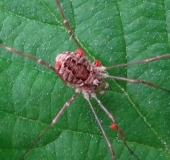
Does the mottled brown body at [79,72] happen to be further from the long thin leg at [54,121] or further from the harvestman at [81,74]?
the long thin leg at [54,121]

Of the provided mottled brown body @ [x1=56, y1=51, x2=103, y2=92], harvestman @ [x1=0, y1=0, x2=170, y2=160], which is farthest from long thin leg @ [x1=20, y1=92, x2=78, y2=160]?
mottled brown body @ [x1=56, y1=51, x2=103, y2=92]

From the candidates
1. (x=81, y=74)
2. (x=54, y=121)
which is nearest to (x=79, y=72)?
(x=81, y=74)

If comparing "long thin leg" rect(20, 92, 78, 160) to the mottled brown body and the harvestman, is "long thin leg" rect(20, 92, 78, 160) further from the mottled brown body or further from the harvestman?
the mottled brown body

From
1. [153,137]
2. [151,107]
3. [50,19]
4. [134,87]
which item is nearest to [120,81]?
[134,87]

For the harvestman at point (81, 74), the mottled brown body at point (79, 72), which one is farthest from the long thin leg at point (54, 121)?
the mottled brown body at point (79, 72)

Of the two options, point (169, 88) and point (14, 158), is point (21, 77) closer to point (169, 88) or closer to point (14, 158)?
point (14, 158)

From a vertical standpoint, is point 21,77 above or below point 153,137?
above

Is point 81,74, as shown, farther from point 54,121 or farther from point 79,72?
point 54,121
